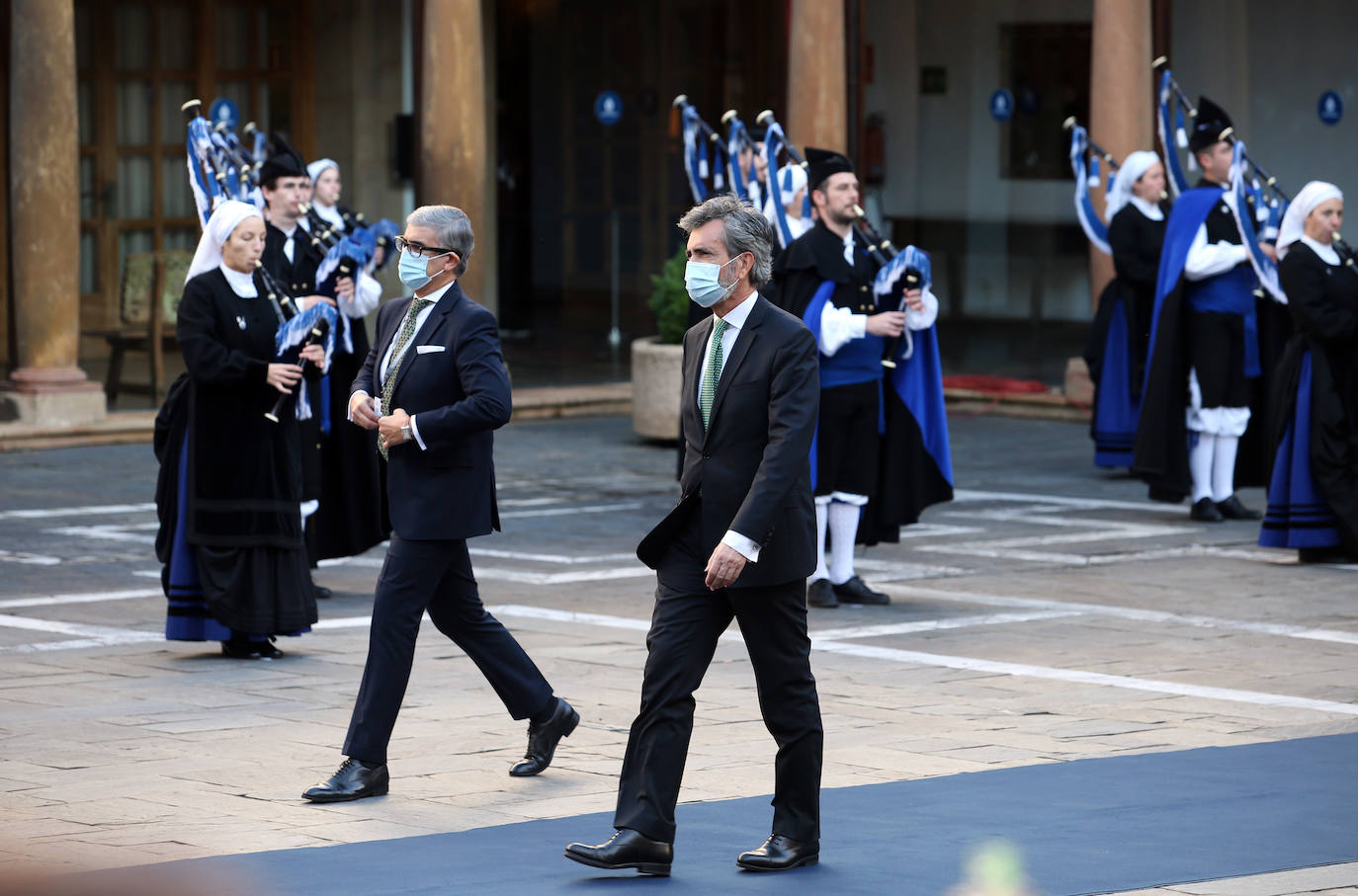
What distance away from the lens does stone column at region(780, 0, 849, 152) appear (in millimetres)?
19359

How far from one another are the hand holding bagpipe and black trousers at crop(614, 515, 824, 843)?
314 centimetres

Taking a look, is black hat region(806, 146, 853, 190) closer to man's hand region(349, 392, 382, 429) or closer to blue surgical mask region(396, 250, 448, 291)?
blue surgical mask region(396, 250, 448, 291)

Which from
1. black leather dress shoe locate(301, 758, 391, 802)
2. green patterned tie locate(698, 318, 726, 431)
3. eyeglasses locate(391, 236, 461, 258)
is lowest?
black leather dress shoe locate(301, 758, 391, 802)

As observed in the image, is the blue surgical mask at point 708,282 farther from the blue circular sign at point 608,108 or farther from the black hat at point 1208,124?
the blue circular sign at point 608,108

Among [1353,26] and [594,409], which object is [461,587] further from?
[1353,26]

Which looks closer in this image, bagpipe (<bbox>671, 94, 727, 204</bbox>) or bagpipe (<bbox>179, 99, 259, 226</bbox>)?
bagpipe (<bbox>179, 99, 259, 226</bbox>)

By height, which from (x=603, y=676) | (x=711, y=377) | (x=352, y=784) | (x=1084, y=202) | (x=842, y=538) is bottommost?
(x=603, y=676)


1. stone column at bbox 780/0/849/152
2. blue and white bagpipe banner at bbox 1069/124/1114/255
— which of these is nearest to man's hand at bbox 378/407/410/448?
blue and white bagpipe banner at bbox 1069/124/1114/255

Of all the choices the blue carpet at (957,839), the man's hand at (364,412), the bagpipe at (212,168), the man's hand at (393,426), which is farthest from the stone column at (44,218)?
the blue carpet at (957,839)

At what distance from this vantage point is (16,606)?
10.9 meters

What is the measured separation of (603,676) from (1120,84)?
10.7 metres

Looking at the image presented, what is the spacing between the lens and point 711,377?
660 cm

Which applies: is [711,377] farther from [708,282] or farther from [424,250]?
[424,250]

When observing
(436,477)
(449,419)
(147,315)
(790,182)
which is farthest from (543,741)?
(147,315)
